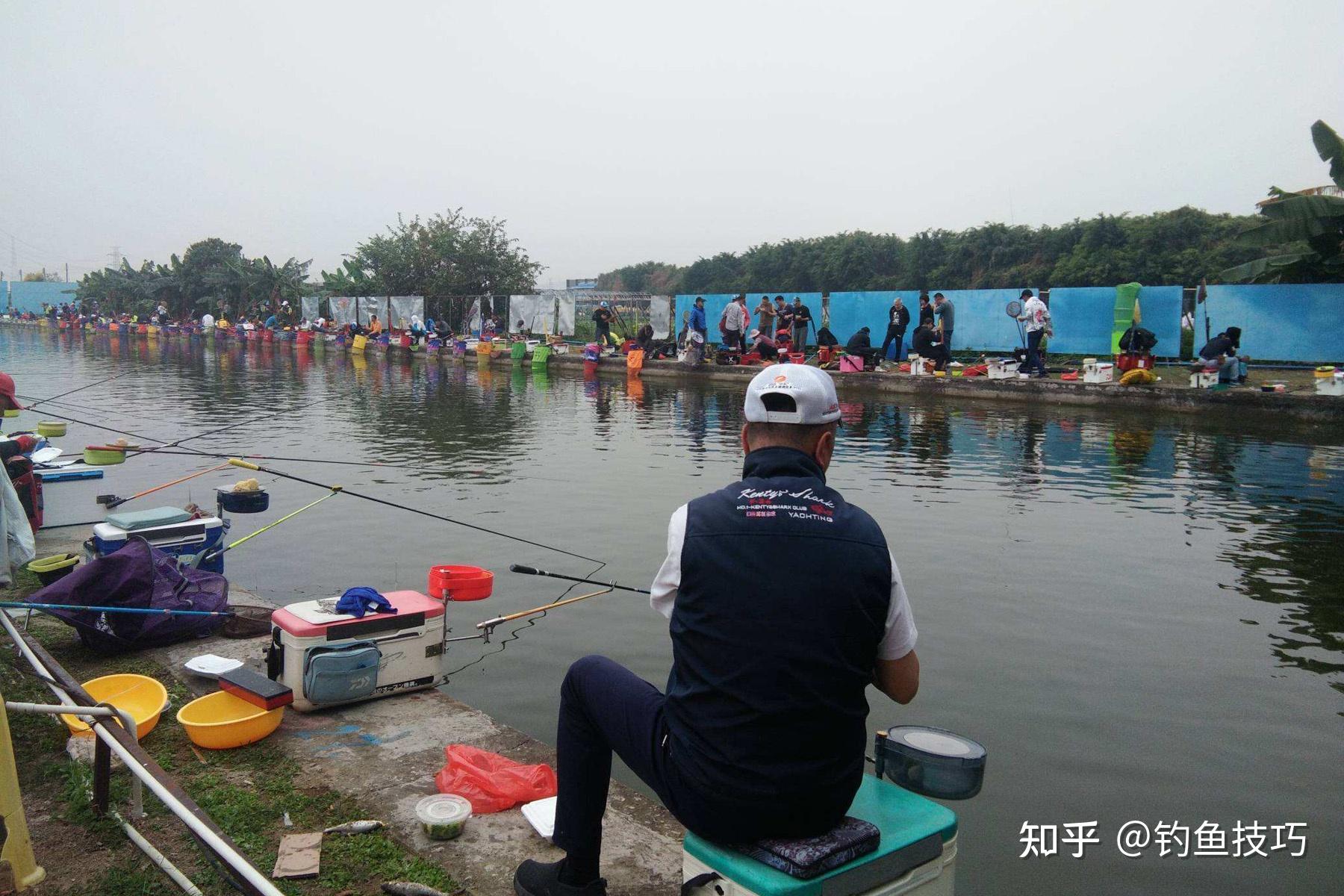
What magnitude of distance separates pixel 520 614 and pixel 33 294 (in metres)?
107

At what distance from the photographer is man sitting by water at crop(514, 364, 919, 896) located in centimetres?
216

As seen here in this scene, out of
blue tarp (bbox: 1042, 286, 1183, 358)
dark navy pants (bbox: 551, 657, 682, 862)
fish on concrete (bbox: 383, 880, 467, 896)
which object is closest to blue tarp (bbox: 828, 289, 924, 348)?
blue tarp (bbox: 1042, 286, 1183, 358)

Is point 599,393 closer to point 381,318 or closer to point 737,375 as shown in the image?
point 737,375

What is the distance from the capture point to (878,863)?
2174 mm

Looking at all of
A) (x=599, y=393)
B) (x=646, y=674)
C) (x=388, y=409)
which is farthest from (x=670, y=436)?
(x=646, y=674)

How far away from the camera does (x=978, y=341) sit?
24109mm

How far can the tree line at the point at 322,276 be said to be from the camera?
44062 millimetres

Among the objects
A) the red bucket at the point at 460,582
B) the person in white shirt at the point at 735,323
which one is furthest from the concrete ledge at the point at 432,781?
the person in white shirt at the point at 735,323

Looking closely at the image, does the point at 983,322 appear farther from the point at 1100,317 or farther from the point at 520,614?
the point at 520,614

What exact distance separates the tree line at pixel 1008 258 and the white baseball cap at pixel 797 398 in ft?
67.7

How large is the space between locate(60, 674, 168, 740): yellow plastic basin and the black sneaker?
2204 mm

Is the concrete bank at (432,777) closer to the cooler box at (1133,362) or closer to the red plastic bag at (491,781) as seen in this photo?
the red plastic bag at (491,781)

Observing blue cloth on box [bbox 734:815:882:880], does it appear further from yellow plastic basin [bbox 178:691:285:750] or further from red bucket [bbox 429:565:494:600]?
red bucket [bbox 429:565:494:600]

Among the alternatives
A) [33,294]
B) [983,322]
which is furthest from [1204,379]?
[33,294]
